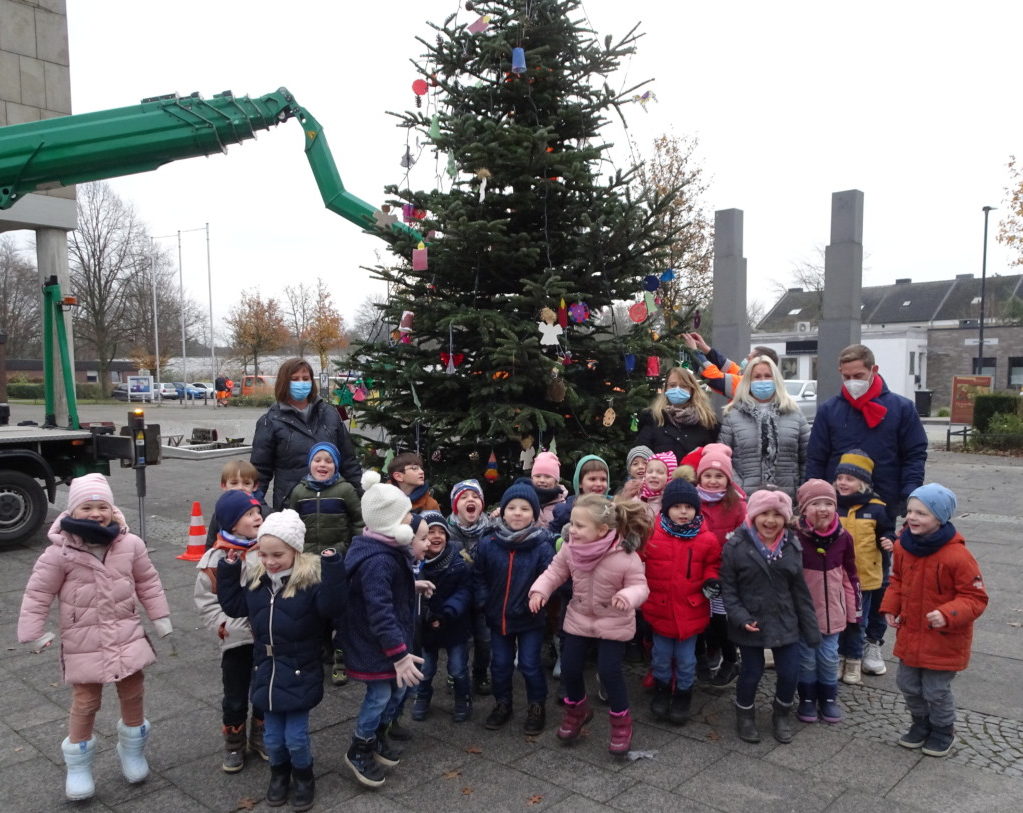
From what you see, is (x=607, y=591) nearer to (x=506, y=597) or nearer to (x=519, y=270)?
(x=506, y=597)

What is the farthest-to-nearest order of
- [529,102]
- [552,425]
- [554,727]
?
[529,102] < [552,425] < [554,727]

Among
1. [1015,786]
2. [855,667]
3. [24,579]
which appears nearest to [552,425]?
→ [855,667]

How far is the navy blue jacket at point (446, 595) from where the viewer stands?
4266 millimetres

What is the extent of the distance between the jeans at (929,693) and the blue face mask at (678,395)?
2062 millimetres

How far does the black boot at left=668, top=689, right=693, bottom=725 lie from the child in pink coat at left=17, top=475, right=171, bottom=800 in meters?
2.67

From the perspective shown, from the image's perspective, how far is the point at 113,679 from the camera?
11.5ft

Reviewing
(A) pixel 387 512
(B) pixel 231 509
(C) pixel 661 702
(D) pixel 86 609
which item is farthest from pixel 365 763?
(C) pixel 661 702

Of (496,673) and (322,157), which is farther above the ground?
(322,157)

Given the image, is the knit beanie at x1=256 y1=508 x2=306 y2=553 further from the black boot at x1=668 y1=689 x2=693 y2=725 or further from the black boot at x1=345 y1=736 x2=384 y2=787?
the black boot at x1=668 y1=689 x2=693 y2=725

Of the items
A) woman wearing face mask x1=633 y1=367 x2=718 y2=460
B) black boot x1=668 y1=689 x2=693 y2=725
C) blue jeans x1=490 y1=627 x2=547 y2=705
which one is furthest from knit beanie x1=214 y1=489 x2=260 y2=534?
woman wearing face mask x1=633 y1=367 x2=718 y2=460

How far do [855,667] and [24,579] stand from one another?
721cm

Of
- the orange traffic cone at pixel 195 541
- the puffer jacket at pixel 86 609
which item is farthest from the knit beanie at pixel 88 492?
the orange traffic cone at pixel 195 541

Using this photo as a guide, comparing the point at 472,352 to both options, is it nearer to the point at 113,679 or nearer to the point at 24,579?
the point at 113,679

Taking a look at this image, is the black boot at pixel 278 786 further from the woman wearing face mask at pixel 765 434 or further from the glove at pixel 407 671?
the woman wearing face mask at pixel 765 434
